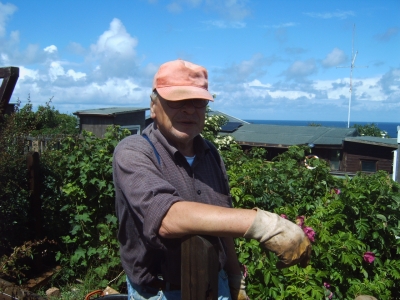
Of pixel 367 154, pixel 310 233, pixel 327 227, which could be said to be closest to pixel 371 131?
pixel 367 154

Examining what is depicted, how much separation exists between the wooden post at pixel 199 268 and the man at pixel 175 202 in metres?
0.06

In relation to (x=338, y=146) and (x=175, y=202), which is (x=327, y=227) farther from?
(x=338, y=146)

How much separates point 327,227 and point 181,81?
6.63 ft

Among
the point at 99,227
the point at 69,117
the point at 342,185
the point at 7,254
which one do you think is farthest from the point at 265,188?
the point at 69,117

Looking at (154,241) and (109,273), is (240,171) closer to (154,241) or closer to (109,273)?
(109,273)

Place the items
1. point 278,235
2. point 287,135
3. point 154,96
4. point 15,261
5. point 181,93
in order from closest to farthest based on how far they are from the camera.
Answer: point 278,235, point 181,93, point 154,96, point 15,261, point 287,135

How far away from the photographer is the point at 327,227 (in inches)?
134

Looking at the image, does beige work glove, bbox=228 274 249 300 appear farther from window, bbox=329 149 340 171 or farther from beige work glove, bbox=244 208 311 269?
window, bbox=329 149 340 171

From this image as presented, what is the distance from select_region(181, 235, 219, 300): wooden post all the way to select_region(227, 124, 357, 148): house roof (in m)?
17.2

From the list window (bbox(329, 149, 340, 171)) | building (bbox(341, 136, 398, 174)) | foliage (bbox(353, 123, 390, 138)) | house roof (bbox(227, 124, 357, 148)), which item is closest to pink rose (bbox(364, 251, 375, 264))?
house roof (bbox(227, 124, 357, 148))

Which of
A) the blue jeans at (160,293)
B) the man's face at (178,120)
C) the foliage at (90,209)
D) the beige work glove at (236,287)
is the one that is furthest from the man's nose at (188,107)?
the foliage at (90,209)

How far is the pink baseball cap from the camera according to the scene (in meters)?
1.87

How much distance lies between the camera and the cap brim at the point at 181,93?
1.86 metres

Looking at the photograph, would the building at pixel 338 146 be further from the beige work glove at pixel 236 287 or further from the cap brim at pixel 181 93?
the cap brim at pixel 181 93
